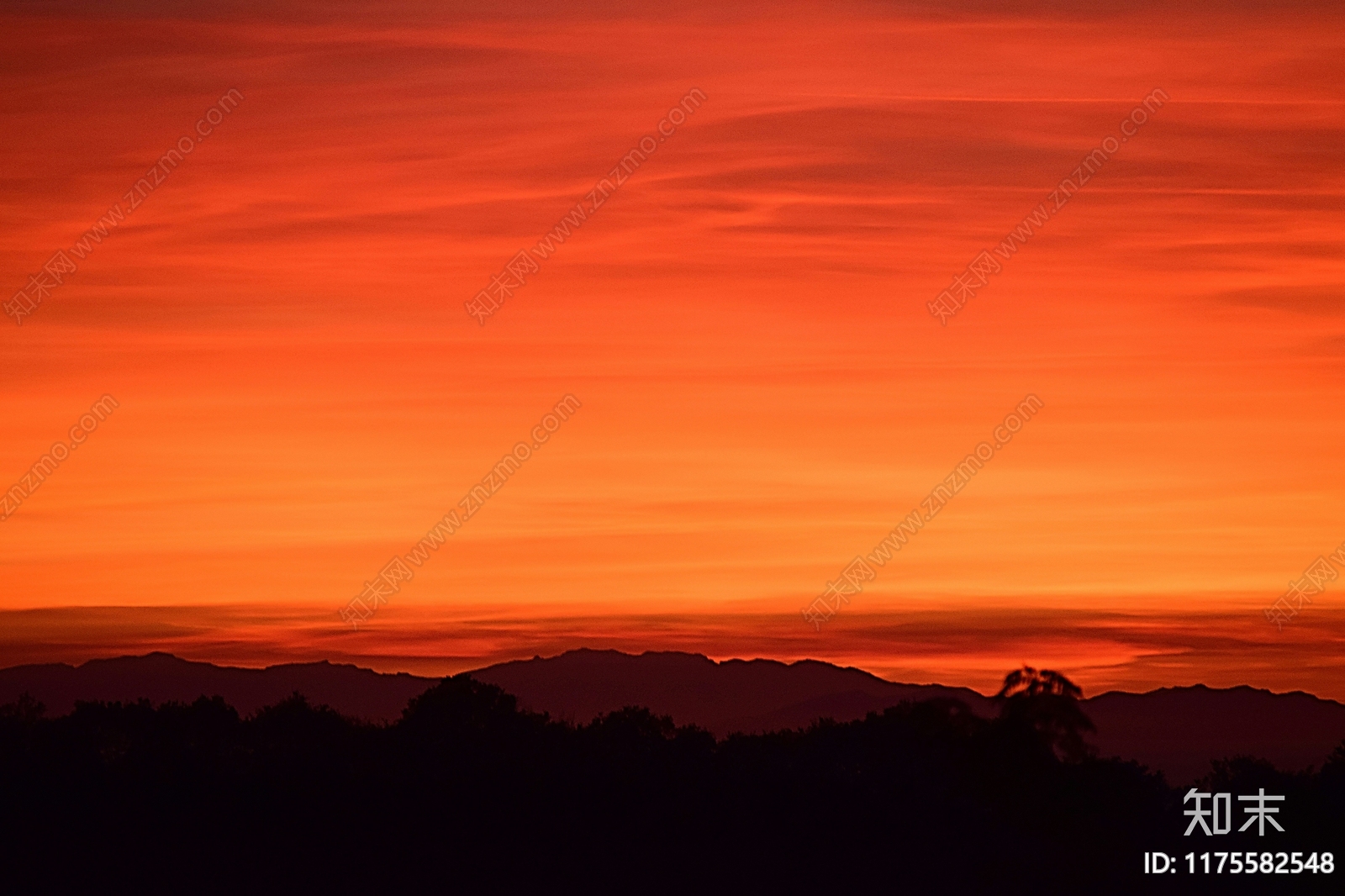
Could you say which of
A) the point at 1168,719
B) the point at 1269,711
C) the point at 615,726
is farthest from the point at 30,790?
the point at 1269,711

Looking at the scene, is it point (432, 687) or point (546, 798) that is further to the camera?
point (432, 687)

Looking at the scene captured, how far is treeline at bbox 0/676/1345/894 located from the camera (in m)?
49.8

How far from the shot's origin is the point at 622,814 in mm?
53188

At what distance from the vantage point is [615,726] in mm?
69938

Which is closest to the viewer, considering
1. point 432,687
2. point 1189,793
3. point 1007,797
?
point 1007,797

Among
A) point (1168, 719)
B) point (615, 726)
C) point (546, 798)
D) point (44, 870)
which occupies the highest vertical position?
point (1168, 719)

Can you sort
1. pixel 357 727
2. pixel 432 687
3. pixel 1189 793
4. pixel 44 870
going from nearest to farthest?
pixel 44 870 < pixel 1189 793 < pixel 357 727 < pixel 432 687

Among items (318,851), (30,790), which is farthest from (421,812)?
(30,790)

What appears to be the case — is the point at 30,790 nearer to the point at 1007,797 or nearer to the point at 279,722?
the point at 279,722

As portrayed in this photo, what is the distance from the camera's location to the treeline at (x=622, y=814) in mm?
49812

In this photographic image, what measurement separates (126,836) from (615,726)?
22897mm

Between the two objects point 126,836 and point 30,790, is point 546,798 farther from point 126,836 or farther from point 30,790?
point 30,790

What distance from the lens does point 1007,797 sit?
183ft

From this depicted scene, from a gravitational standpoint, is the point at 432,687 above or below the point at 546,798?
above
